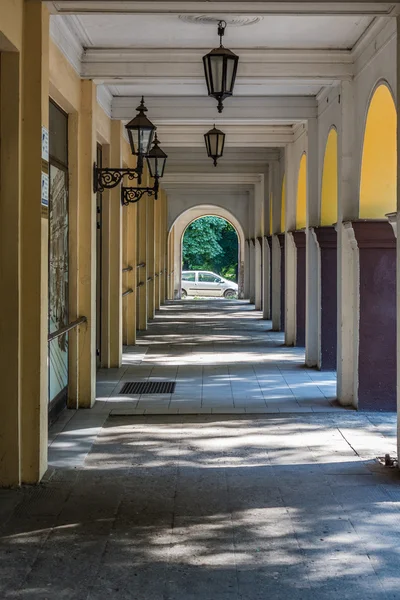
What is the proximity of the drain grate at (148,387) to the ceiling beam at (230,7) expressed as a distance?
16.5ft

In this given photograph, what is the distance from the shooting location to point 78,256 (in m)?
9.07

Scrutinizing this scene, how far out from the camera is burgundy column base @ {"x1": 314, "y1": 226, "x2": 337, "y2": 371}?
11.8 metres

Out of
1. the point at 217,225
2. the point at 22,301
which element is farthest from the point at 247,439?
the point at 217,225

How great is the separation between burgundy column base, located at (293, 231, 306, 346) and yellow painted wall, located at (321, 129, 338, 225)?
8.15 feet

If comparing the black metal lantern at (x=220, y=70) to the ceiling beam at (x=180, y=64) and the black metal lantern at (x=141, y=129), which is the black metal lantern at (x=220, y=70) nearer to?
the ceiling beam at (x=180, y=64)

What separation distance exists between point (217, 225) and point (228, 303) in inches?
1009

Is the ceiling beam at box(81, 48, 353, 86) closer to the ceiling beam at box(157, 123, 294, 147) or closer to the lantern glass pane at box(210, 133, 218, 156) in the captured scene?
the lantern glass pane at box(210, 133, 218, 156)

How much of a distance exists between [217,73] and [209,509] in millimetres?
3398

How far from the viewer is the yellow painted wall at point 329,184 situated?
452 inches

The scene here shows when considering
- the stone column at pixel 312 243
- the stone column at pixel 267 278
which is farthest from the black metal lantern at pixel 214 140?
the stone column at pixel 267 278

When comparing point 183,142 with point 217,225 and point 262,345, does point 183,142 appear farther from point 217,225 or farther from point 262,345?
point 217,225

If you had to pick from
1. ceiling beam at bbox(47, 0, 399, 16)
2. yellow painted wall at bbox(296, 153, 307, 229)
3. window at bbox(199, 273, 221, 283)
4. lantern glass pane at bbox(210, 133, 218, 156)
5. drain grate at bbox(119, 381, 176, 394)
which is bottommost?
drain grate at bbox(119, 381, 176, 394)

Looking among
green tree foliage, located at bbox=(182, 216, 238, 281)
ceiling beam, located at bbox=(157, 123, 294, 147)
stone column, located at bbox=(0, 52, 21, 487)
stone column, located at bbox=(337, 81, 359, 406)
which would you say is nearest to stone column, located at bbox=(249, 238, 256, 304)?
ceiling beam, located at bbox=(157, 123, 294, 147)

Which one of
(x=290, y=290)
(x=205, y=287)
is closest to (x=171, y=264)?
(x=205, y=287)
